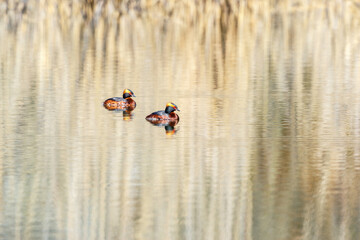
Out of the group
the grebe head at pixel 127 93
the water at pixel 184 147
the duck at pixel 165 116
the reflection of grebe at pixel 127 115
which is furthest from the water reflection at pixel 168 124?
the grebe head at pixel 127 93

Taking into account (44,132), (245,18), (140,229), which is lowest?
(140,229)

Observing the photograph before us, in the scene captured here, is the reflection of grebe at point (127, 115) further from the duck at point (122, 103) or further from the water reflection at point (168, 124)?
the water reflection at point (168, 124)

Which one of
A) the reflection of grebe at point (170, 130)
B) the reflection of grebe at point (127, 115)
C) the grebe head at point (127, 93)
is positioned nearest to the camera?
the reflection of grebe at point (170, 130)

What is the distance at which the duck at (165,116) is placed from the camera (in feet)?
43.8

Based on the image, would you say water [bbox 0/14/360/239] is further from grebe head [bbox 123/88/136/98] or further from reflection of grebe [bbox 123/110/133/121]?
grebe head [bbox 123/88/136/98]

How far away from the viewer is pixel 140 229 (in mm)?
8328

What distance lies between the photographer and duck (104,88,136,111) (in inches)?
575

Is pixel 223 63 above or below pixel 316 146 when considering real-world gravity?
above

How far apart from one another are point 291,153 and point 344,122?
2276 millimetres

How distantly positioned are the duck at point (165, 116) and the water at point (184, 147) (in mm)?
183

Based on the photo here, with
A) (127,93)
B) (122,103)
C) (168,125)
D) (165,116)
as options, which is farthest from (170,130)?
(127,93)

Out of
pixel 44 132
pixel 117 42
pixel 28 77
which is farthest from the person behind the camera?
pixel 117 42

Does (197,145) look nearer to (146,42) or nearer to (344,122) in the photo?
(344,122)

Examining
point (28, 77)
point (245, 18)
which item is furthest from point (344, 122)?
point (245, 18)
